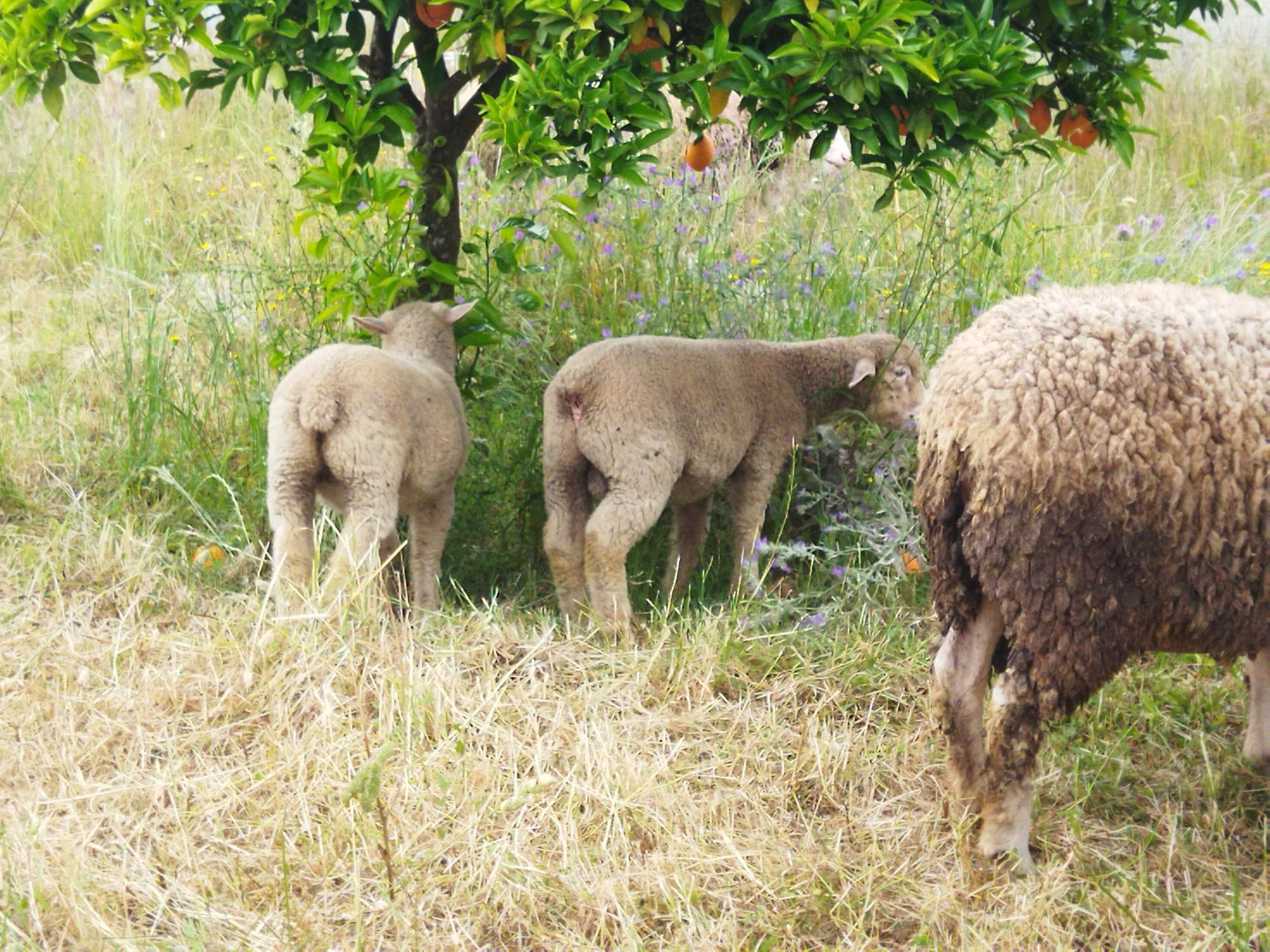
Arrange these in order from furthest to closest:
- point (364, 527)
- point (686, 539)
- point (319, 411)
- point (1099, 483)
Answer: point (686, 539) → point (364, 527) → point (319, 411) → point (1099, 483)

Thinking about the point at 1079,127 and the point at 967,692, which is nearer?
the point at 967,692

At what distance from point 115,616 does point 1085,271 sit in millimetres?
4564

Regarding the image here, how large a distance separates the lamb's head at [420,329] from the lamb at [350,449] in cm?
26

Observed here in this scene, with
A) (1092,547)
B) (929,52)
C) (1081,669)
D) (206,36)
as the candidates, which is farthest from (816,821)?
(206,36)

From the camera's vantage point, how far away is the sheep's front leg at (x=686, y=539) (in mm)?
4699

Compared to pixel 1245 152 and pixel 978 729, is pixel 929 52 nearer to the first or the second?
pixel 978 729

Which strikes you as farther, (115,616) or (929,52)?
(115,616)

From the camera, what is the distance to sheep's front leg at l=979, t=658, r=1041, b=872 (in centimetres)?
305

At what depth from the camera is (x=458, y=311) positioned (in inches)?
178

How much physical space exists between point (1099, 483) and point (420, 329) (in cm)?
253

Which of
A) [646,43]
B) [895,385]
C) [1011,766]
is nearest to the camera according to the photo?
[1011,766]

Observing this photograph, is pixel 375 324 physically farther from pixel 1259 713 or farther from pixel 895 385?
pixel 1259 713

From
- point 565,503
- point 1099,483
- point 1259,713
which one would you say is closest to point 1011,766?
point 1099,483

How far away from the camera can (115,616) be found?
13.9 feet
